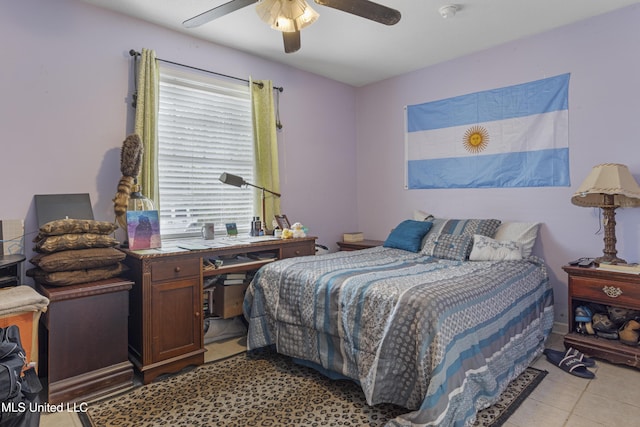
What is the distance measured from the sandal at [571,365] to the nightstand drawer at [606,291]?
0.46 metres

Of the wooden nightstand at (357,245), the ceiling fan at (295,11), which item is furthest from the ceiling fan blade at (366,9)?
the wooden nightstand at (357,245)

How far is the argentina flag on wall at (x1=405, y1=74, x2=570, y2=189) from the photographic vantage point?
3182 millimetres

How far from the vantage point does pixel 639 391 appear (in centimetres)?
220

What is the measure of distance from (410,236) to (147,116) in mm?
2453

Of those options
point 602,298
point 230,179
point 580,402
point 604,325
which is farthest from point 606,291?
point 230,179

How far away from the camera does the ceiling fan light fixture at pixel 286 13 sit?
2.07m

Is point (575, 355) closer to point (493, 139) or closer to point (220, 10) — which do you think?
point (493, 139)

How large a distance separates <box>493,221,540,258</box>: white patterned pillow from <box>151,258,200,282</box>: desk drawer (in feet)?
8.39

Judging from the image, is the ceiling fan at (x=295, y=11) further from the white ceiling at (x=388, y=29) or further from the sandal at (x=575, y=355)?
the sandal at (x=575, y=355)

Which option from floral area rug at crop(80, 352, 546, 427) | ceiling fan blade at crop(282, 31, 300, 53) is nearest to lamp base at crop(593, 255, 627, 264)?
floral area rug at crop(80, 352, 546, 427)

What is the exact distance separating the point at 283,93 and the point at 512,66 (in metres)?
2.20

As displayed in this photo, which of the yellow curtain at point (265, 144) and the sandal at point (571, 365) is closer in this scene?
the sandal at point (571, 365)

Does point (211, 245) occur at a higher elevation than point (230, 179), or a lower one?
lower

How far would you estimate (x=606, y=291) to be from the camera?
8.48ft
